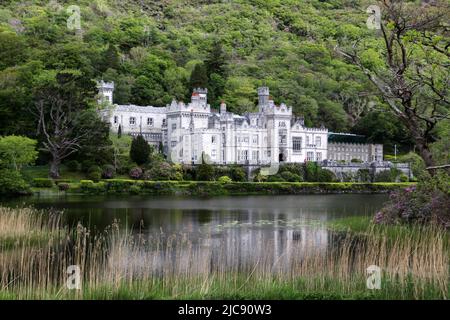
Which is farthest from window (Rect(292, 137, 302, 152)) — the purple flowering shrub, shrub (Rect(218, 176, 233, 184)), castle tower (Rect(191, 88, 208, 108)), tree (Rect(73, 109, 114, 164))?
the purple flowering shrub

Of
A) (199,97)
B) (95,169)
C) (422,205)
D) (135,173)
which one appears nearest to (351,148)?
(199,97)

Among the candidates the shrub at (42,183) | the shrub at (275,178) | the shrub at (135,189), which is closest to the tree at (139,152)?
the shrub at (135,189)

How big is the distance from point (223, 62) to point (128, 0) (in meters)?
76.9

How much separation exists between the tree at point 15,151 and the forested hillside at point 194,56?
303 inches

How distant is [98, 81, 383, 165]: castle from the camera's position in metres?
71.1

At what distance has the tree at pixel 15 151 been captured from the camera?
47.0m

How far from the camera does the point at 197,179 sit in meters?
62.7

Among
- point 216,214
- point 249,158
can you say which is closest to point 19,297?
point 216,214

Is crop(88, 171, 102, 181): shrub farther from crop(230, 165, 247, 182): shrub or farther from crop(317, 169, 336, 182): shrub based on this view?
crop(317, 169, 336, 182): shrub

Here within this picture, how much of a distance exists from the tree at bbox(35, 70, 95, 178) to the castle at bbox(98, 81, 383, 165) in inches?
437

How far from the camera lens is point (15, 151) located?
47.6 m

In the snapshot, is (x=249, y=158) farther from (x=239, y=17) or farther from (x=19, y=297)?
(x=239, y=17)

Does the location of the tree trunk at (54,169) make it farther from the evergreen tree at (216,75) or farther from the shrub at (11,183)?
the evergreen tree at (216,75)

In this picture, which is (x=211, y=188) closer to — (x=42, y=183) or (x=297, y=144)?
(x=42, y=183)
